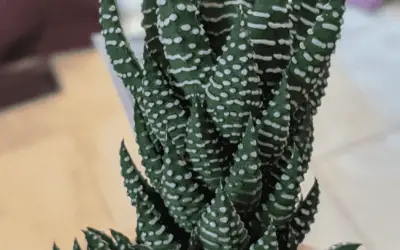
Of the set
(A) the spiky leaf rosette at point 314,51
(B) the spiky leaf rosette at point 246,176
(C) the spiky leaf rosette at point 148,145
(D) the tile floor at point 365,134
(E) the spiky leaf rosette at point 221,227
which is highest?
(A) the spiky leaf rosette at point 314,51

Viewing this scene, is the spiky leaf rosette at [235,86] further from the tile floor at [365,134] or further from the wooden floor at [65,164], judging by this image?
the tile floor at [365,134]

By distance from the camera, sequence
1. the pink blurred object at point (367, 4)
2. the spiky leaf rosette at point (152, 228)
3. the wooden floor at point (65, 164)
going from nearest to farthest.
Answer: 1. the spiky leaf rosette at point (152, 228)
2. the wooden floor at point (65, 164)
3. the pink blurred object at point (367, 4)

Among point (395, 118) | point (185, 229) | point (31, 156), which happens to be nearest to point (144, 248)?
point (185, 229)

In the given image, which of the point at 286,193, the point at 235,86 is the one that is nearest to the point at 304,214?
the point at 286,193

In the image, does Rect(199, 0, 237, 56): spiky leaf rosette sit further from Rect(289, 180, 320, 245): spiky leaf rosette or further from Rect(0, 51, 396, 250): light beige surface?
Rect(0, 51, 396, 250): light beige surface

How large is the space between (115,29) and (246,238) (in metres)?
0.23

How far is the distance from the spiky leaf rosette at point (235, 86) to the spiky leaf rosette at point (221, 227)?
2.4 inches

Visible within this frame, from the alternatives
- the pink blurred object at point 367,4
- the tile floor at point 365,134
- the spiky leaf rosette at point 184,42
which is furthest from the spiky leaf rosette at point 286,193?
the pink blurred object at point 367,4

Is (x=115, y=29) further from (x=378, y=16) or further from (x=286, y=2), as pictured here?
(x=378, y=16)

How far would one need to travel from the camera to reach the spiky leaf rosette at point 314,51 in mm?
511

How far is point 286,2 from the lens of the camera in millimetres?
520

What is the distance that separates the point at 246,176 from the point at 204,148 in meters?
0.05

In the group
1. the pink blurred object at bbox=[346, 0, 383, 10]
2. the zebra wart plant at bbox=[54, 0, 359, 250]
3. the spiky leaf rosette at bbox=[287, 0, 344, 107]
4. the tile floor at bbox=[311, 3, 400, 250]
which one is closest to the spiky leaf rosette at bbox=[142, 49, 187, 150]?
the zebra wart plant at bbox=[54, 0, 359, 250]

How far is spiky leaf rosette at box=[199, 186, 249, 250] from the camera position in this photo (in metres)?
0.55
